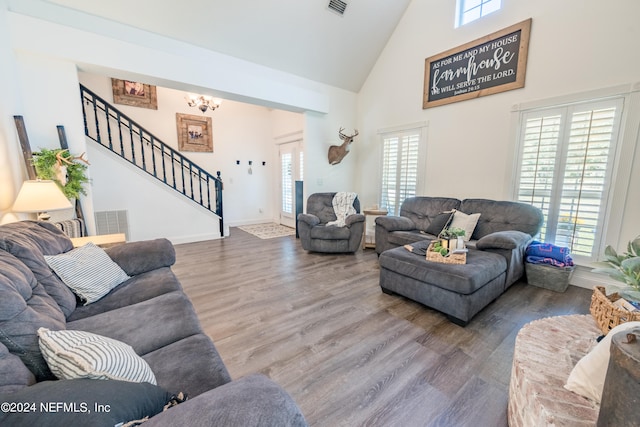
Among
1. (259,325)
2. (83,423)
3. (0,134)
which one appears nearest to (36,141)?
(0,134)

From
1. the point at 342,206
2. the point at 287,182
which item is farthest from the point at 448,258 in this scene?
the point at 287,182

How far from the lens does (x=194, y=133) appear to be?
5691 millimetres

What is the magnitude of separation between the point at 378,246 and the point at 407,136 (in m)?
2.05

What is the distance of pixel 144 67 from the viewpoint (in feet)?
10.1

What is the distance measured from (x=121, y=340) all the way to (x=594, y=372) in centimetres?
199

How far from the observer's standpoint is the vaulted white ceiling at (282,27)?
3.02 metres

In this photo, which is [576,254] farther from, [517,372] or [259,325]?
[259,325]

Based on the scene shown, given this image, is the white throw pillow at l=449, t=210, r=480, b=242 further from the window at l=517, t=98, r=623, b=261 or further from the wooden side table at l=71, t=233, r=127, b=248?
the wooden side table at l=71, t=233, r=127, b=248

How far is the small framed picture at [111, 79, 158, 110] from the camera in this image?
189 inches

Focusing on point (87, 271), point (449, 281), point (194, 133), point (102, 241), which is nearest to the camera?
point (87, 271)

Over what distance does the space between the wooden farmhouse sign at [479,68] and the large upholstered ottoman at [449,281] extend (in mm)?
2392

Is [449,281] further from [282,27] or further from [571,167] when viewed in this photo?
[282,27]

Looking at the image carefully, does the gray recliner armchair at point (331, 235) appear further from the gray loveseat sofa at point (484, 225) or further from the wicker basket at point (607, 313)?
the wicker basket at point (607, 313)

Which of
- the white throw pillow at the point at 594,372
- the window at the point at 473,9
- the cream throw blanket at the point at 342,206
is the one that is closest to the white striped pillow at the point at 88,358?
the white throw pillow at the point at 594,372
